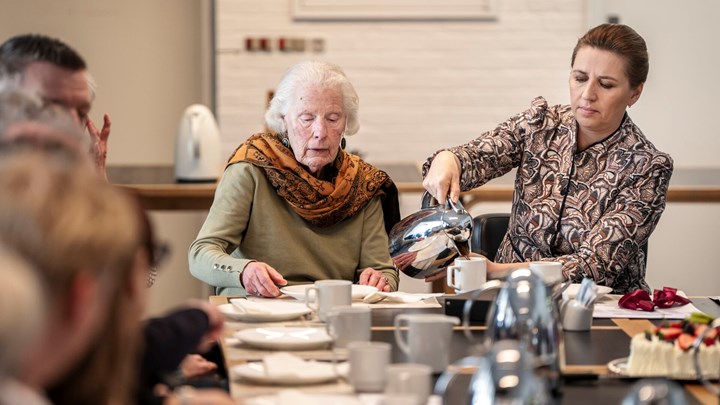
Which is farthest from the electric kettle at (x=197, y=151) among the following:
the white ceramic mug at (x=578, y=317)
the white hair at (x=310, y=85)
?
the white ceramic mug at (x=578, y=317)

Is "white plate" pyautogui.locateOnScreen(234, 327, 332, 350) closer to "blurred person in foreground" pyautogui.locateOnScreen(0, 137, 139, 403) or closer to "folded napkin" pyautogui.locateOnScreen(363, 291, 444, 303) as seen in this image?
"folded napkin" pyautogui.locateOnScreen(363, 291, 444, 303)

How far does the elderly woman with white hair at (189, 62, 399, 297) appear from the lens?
2904 mm

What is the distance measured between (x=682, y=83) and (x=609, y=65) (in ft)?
9.09

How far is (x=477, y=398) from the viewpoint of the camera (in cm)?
141

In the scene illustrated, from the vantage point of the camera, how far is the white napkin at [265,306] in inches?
88.2

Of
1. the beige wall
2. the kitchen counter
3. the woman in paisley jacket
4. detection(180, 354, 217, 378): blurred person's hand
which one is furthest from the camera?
the beige wall

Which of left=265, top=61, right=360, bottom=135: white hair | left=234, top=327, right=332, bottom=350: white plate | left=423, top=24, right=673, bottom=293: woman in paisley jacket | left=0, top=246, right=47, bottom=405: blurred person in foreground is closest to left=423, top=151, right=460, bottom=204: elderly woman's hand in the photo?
left=423, top=24, right=673, bottom=293: woman in paisley jacket

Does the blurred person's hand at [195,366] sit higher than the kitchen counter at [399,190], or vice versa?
the blurred person's hand at [195,366]

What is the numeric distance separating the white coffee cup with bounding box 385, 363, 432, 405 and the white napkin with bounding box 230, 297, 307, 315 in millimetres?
744

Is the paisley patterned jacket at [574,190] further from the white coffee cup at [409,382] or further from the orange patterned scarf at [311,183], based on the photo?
the white coffee cup at [409,382]

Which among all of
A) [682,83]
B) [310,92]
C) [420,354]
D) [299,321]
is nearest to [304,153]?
[310,92]

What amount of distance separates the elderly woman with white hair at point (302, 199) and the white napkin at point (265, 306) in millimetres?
450

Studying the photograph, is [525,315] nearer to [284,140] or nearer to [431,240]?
[431,240]

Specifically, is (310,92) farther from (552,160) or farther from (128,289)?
(128,289)
